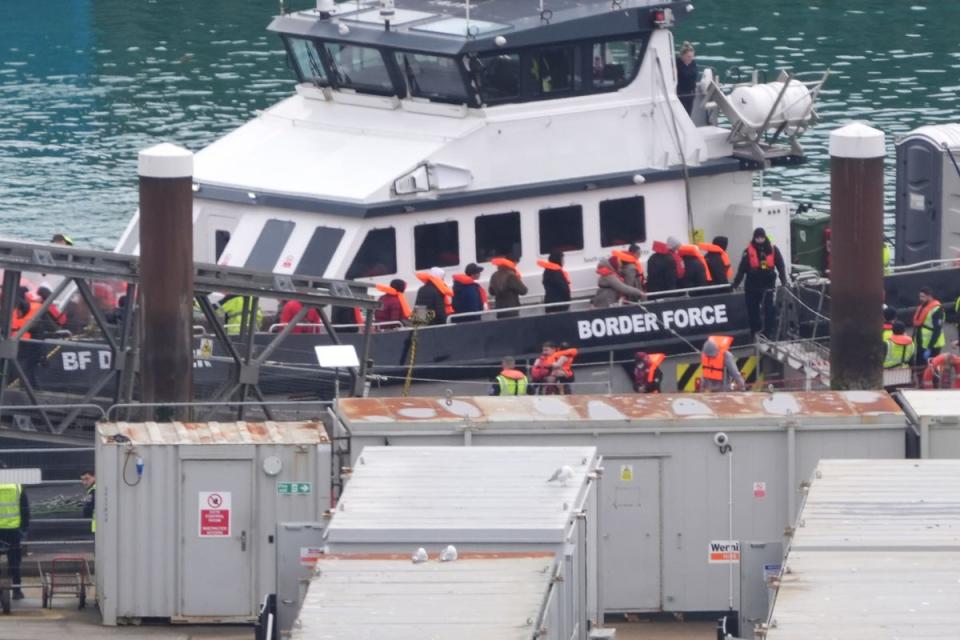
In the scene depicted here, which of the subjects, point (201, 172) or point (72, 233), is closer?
point (201, 172)

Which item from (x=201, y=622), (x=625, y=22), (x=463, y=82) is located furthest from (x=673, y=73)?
(x=201, y=622)

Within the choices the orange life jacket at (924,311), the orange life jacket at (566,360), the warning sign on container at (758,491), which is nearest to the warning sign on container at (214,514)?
the warning sign on container at (758,491)

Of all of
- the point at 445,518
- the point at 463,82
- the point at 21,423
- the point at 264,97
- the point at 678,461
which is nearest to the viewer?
the point at 445,518

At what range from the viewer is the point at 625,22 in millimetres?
21500

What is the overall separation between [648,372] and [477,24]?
3.83m

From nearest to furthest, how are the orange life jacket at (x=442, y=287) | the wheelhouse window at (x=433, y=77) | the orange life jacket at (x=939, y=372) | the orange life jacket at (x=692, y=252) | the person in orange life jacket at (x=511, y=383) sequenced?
1. the person in orange life jacket at (x=511, y=383)
2. the orange life jacket at (x=939, y=372)
3. the orange life jacket at (x=442, y=287)
4. the wheelhouse window at (x=433, y=77)
5. the orange life jacket at (x=692, y=252)

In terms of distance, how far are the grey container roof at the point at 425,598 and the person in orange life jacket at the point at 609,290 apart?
333 inches

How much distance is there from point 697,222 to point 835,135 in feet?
11.7

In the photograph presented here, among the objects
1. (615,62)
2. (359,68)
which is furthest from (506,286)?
(359,68)

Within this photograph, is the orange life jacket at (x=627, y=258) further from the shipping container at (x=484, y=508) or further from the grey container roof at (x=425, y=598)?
the grey container roof at (x=425, y=598)

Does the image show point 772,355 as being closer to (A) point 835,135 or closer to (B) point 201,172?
(A) point 835,135

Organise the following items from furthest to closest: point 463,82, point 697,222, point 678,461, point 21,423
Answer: point 697,222 < point 463,82 < point 21,423 < point 678,461

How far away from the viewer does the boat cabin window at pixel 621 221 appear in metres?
21.7

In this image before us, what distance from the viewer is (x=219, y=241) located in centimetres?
2139
